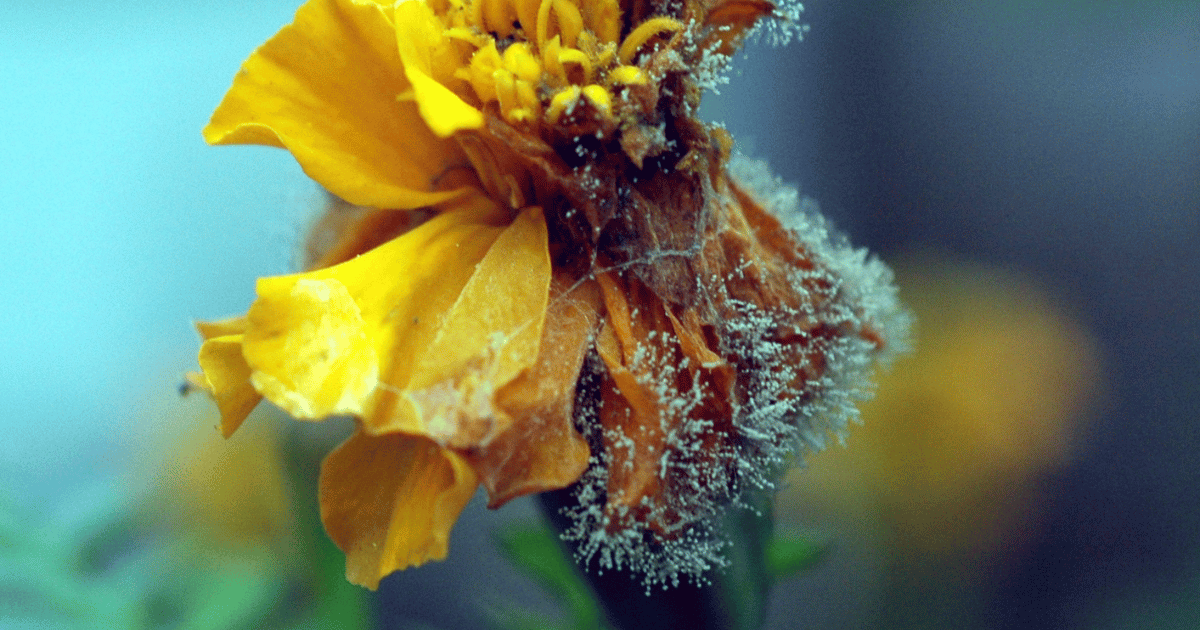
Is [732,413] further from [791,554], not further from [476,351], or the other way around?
[791,554]

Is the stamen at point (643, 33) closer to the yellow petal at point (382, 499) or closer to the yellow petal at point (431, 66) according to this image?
the yellow petal at point (431, 66)

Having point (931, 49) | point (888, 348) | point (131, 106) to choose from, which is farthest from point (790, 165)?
point (131, 106)

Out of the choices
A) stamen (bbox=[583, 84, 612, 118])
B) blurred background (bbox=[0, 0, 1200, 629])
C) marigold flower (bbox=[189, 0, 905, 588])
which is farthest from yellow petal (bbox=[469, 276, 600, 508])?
blurred background (bbox=[0, 0, 1200, 629])

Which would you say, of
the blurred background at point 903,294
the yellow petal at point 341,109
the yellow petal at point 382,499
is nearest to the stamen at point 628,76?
the yellow petal at point 341,109

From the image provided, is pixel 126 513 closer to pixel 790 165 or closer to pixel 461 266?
→ pixel 461 266

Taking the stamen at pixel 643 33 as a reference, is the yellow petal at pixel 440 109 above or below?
below

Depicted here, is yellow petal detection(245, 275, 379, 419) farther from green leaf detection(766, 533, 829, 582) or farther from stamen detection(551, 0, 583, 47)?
green leaf detection(766, 533, 829, 582)
